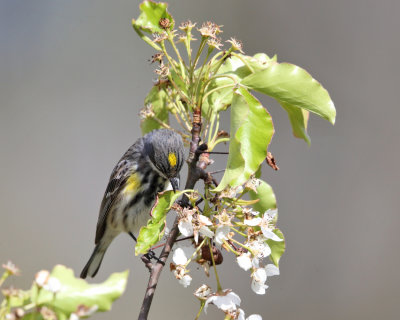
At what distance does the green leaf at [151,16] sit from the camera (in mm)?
1861

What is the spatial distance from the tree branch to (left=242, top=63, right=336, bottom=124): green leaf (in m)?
0.23

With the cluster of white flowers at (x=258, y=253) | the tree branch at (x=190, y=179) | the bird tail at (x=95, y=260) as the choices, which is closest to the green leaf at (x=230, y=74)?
the tree branch at (x=190, y=179)

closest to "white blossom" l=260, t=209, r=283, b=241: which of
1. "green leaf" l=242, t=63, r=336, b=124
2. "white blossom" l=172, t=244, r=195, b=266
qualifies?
"white blossom" l=172, t=244, r=195, b=266

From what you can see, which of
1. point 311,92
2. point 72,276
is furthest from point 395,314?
point 72,276

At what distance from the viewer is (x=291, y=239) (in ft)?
18.0

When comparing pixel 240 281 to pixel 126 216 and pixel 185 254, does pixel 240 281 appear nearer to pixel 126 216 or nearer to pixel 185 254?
pixel 126 216

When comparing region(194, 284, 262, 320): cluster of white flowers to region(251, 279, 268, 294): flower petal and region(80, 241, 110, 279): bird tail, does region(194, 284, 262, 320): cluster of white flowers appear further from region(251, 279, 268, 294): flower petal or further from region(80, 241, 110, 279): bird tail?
region(80, 241, 110, 279): bird tail

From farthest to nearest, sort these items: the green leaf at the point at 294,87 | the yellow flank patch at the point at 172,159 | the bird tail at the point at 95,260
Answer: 1. the bird tail at the point at 95,260
2. the yellow flank patch at the point at 172,159
3. the green leaf at the point at 294,87

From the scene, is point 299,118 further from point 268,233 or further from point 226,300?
point 226,300

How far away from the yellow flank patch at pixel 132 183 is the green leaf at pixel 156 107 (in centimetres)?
106

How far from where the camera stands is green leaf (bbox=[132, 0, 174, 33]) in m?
1.86

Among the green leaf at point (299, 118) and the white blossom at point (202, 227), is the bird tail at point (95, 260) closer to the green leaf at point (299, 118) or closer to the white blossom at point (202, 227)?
the green leaf at point (299, 118)

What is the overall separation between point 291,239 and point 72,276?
4562mm

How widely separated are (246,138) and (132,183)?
1824 millimetres
